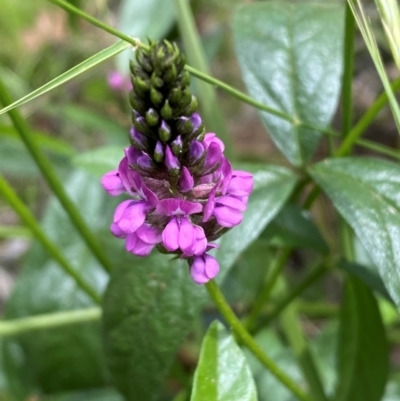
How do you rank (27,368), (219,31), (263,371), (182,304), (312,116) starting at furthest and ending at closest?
(219,31)
(27,368)
(263,371)
(312,116)
(182,304)

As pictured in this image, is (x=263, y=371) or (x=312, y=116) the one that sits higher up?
(x=312, y=116)

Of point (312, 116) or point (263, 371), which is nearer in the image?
point (312, 116)

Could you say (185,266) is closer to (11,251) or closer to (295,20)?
(295,20)

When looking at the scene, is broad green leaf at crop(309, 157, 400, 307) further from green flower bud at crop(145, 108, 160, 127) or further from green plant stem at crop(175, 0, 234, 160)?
green plant stem at crop(175, 0, 234, 160)

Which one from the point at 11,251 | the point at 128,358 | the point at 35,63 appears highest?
the point at 35,63

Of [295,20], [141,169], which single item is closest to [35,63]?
[295,20]

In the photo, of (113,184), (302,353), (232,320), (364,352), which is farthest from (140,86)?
(302,353)

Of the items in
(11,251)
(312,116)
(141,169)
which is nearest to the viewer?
(141,169)

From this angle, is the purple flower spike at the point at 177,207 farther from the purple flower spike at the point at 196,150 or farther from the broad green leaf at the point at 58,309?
the broad green leaf at the point at 58,309
